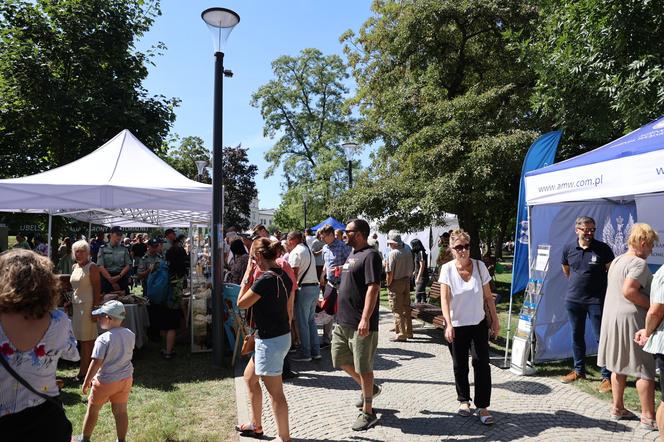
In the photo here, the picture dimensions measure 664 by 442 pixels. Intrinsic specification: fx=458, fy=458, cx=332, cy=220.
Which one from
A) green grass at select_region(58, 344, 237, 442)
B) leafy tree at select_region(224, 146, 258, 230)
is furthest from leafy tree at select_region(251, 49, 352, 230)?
green grass at select_region(58, 344, 237, 442)

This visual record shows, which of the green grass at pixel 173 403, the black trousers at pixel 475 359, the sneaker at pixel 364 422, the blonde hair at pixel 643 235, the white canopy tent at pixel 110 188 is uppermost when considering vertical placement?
the white canopy tent at pixel 110 188

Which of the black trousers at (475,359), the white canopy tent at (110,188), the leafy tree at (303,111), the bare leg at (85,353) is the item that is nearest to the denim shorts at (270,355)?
the black trousers at (475,359)

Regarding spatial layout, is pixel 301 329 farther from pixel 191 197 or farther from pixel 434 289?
pixel 434 289

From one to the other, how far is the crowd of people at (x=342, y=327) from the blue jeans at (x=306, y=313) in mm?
465

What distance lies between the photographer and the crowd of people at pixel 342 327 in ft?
6.94

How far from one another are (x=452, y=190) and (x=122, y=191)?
26.4 feet

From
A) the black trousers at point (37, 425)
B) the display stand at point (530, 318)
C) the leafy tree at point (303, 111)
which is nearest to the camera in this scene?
the black trousers at point (37, 425)

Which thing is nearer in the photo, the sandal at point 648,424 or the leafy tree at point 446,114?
the sandal at point 648,424

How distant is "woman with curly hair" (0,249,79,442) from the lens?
6.73 ft

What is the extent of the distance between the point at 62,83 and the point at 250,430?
11942mm

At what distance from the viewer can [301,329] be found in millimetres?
6539

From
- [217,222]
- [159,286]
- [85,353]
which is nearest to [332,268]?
[217,222]

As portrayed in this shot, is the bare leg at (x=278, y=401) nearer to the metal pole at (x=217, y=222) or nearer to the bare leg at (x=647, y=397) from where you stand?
the metal pole at (x=217, y=222)

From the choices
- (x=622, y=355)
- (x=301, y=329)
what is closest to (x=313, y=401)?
(x=301, y=329)
